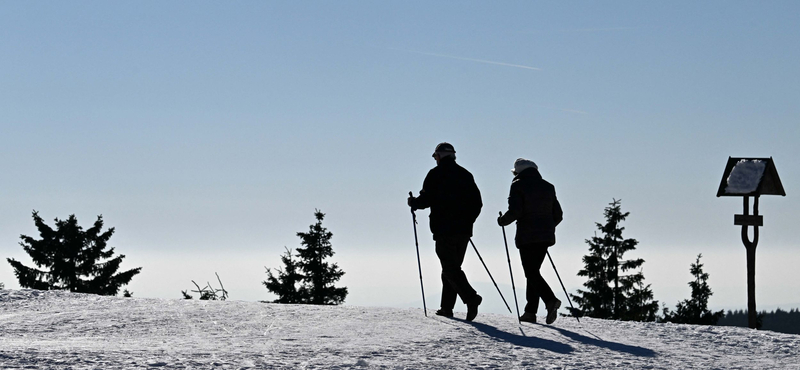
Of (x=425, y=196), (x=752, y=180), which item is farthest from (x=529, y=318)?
(x=752, y=180)

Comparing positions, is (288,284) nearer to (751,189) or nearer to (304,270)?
(304,270)

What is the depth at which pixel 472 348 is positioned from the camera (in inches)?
312

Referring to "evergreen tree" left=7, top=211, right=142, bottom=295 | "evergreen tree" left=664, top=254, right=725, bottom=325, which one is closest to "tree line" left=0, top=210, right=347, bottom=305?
"evergreen tree" left=7, top=211, right=142, bottom=295

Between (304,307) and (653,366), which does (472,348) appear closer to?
(653,366)

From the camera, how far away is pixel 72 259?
41.3 metres

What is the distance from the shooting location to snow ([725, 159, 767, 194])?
13.8m

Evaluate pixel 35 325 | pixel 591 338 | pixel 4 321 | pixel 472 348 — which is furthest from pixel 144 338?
pixel 591 338

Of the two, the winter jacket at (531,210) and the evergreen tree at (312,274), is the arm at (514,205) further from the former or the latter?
the evergreen tree at (312,274)

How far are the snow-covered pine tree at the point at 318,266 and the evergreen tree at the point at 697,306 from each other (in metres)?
17.8

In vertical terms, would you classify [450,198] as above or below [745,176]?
below

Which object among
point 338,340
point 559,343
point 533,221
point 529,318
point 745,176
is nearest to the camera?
point 338,340

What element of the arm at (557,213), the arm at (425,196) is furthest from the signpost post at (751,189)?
the arm at (425,196)

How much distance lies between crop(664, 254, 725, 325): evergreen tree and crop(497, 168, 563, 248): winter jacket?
1419 inches

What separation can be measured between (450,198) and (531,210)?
1.03 metres
